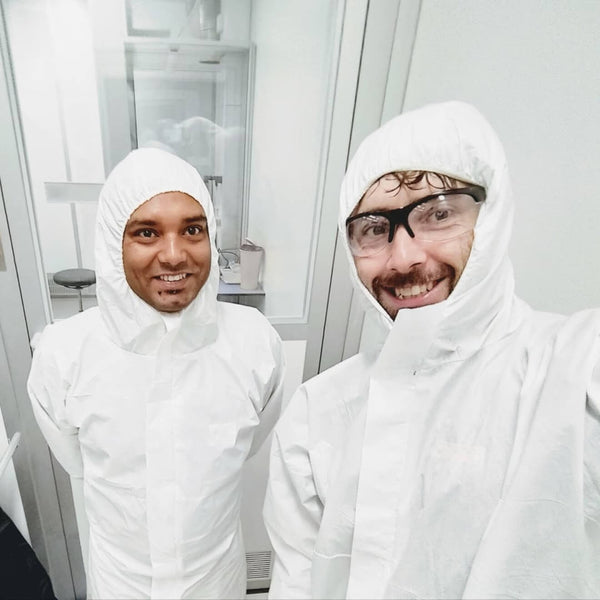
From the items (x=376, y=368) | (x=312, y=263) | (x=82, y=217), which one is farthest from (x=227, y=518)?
(x=82, y=217)

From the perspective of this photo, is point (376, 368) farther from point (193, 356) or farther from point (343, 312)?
point (343, 312)

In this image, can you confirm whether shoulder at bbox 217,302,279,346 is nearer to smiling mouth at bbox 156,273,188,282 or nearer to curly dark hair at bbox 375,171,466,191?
smiling mouth at bbox 156,273,188,282

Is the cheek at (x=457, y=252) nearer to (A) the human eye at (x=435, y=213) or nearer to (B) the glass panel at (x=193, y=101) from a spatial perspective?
(A) the human eye at (x=435, y=213)

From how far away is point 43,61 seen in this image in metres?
0.99

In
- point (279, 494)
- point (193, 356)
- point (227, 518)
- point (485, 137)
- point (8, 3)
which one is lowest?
point (227, 518)

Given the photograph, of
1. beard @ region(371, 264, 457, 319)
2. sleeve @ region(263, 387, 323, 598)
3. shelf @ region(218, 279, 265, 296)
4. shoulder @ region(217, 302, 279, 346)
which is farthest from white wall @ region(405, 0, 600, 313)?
shelf @ region(218, 279, 265, 296)

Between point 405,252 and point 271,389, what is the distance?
0.66m

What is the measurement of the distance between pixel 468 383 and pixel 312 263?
0.79 meters

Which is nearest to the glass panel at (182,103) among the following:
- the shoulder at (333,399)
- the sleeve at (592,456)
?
the shoulder at (333,399)

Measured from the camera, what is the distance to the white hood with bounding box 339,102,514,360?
0.57 meters

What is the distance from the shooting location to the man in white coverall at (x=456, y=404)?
49 centimetres

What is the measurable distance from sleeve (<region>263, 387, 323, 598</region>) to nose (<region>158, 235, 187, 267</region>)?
0.38 m

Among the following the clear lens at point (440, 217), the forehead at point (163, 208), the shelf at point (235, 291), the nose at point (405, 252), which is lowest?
the shelf at point (235, 291)

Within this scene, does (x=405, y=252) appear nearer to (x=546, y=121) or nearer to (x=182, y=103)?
(x=546, y=121)
